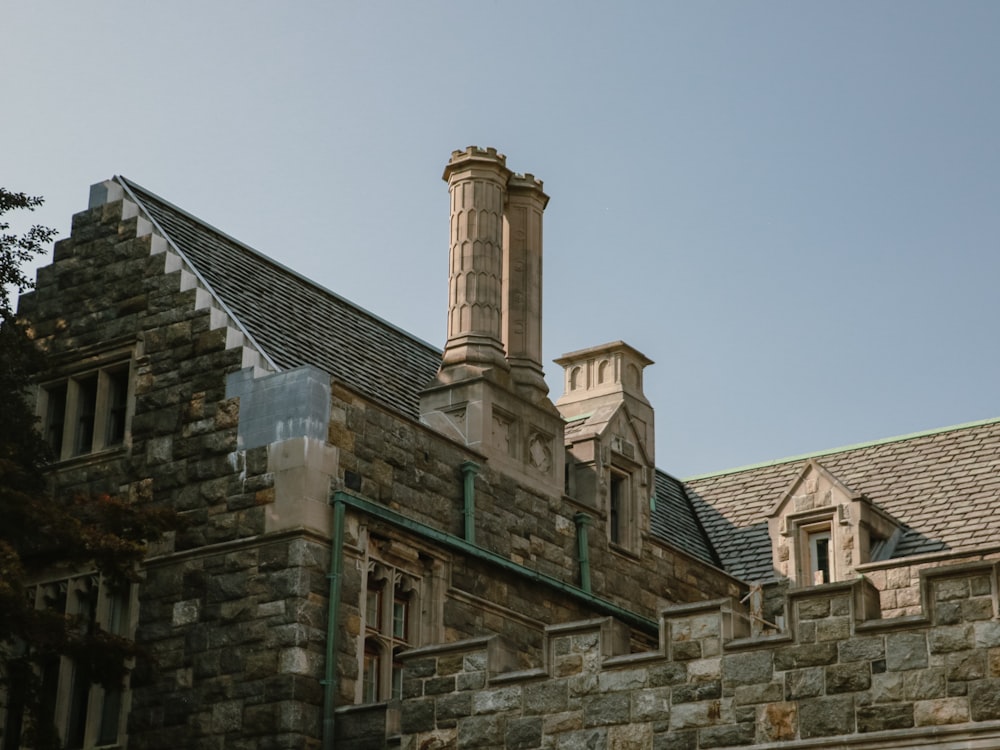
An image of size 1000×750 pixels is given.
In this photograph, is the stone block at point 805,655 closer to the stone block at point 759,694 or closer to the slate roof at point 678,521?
the stone block at point 759,694

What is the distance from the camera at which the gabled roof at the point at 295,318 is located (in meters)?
21.7

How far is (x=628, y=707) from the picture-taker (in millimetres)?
16719

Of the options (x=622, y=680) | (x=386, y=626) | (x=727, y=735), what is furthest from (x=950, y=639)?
(x=386, y=626)

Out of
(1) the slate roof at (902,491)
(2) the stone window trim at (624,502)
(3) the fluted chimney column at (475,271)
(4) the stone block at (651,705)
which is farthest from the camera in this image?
(1) the slate roof at (902,491)

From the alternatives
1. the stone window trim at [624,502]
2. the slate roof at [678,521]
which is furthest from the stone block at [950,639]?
the slate roof at [678,521]

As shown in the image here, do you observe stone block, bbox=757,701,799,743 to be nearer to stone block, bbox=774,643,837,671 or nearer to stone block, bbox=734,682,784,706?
stone block, bbox=734,682,784,706

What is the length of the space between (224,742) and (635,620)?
637cm

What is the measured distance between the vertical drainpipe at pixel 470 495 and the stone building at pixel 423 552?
36mm

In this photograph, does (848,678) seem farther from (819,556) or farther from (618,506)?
(819,556)

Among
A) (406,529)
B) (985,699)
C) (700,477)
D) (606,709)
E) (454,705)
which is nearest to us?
(985,699)

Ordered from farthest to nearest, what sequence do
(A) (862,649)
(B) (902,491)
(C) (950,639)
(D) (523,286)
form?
(B) (902,491) → (D) (523,286) → (A) (862,649) → (C) (950,639)

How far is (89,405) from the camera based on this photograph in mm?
21875

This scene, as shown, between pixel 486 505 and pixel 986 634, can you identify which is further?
pixel 486 505

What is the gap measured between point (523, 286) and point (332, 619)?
5.89 meters
